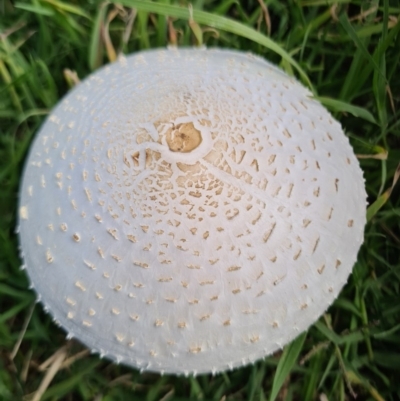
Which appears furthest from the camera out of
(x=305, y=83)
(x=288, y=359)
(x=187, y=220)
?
(x=305, y=83)

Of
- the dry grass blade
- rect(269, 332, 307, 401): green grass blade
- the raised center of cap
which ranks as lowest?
rect(269, 332, 307, 401): green grass blade

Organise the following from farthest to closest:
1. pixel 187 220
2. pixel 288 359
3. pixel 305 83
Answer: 1. pixel 305 83
2. pixel 288 359
3. pixel 187 220

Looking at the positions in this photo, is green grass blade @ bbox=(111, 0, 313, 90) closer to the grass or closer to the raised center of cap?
the grass

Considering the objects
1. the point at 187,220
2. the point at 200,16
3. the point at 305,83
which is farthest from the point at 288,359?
the point at 200,16

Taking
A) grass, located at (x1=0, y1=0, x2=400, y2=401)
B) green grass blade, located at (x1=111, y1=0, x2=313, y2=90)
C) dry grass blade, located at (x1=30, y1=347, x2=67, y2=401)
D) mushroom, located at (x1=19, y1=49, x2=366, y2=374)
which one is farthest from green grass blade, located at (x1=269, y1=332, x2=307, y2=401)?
green grass blade, located at (x1=111, y1=0, x2=313, y2=90)

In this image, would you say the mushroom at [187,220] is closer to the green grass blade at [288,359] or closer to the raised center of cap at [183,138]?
the raised center of cap at [183,138]

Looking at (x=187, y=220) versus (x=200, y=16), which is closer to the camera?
(x=187, y=220)

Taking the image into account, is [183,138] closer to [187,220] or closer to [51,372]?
[187,220]
